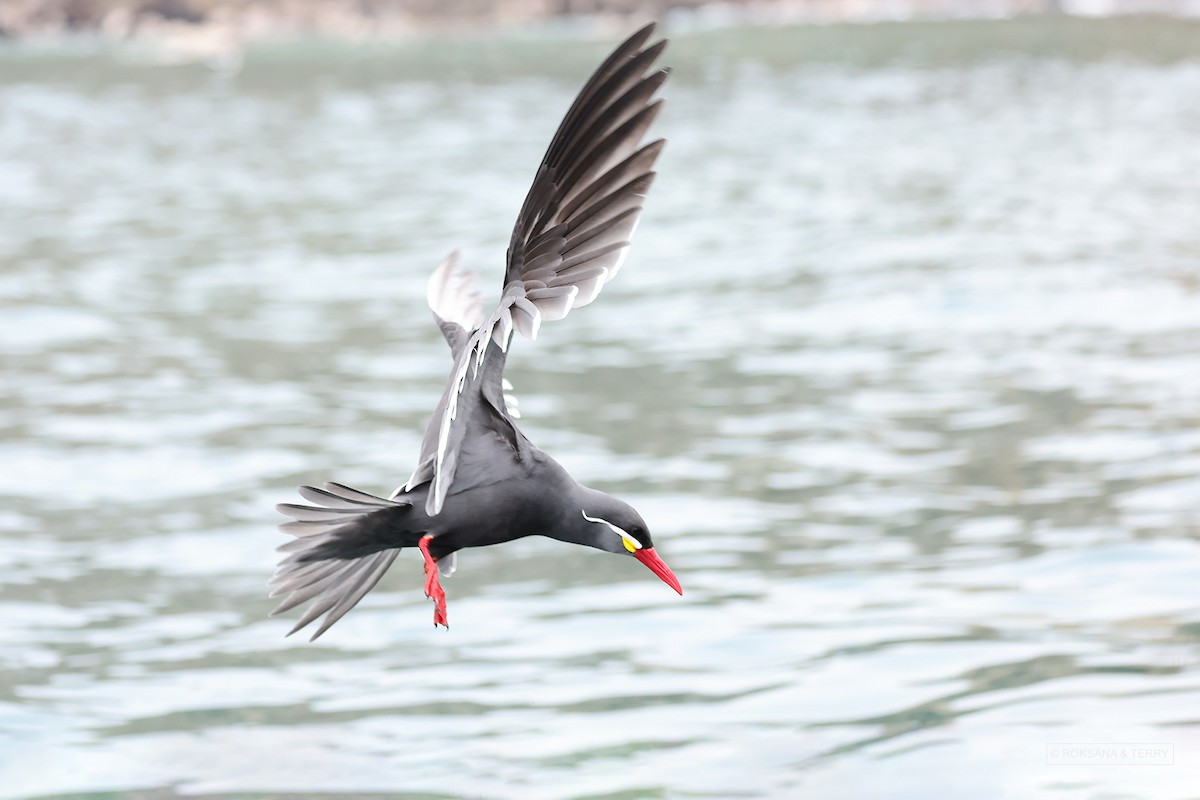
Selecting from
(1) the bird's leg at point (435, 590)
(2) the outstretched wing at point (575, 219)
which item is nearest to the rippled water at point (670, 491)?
(1) the bird's leg at point (435, 590)

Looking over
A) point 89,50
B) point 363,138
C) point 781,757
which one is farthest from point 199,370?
point 89,50

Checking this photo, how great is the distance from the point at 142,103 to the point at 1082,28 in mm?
45621

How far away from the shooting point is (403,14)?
113 metres

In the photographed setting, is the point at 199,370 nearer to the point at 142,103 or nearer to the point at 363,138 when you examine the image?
the point at 363,138

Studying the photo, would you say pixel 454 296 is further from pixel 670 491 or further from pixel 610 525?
pixel 670 491

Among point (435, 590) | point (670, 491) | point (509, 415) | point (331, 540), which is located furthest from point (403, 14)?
point (435, 590)

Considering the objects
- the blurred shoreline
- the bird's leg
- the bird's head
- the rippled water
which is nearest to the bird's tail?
the bird's leg

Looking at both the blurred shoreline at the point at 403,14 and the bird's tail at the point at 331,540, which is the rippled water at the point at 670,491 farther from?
the blurred shoreline at the point at 403,14

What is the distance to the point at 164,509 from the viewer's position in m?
12.1

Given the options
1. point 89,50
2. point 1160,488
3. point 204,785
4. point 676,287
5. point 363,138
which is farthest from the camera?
point 89,50

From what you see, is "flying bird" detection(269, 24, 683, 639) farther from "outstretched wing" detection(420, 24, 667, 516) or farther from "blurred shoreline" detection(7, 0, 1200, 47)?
"blurred shoreline" detection(7, 0, 1200, 47)

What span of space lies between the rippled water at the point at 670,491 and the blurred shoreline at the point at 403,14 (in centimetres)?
7365

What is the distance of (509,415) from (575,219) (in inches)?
25.5

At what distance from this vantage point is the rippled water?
8172 millimetres
